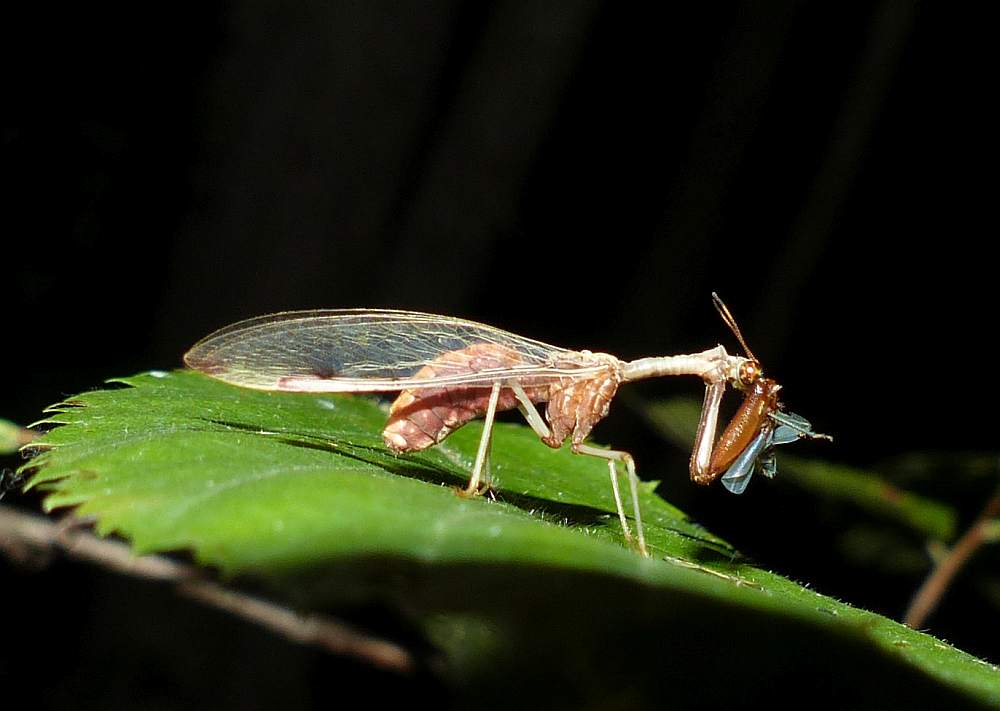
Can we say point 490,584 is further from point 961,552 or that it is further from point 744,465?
point 961,552

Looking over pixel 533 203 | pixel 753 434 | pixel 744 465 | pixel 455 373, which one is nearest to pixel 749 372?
pixel 753 434

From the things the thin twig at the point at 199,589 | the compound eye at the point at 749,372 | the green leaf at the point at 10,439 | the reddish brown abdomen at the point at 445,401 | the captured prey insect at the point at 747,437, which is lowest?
the thin twig at the point at 199,589

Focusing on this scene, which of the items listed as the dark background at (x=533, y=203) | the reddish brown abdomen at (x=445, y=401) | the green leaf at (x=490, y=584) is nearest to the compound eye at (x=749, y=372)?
the reddish brown abdomen at (x=445, y=401)

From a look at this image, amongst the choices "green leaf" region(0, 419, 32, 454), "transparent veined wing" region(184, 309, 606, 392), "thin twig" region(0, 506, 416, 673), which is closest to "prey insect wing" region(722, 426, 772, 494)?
"transparent veined wing" region(184, 309, 606, 392)

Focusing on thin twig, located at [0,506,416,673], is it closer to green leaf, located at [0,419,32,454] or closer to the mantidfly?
green leaf, located at [0,419,32,454]

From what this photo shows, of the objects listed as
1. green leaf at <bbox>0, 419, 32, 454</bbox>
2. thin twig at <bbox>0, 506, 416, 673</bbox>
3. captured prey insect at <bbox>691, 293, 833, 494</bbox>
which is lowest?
thin twig at <bbox>0, 506, 416, 673</bbox>

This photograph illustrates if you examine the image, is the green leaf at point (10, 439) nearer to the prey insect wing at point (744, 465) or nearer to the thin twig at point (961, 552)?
the prey insect wing at point (744, 465)
